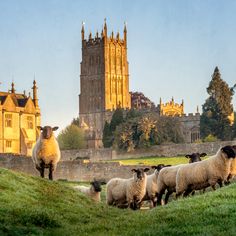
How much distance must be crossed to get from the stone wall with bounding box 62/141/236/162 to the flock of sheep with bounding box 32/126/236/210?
4372cm

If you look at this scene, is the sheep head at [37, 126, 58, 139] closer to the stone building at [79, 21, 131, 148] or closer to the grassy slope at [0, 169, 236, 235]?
the grassy slope at [0, 169, 236, 235]

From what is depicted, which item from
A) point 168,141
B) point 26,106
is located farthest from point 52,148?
point 168,141

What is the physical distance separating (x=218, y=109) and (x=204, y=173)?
6597cm

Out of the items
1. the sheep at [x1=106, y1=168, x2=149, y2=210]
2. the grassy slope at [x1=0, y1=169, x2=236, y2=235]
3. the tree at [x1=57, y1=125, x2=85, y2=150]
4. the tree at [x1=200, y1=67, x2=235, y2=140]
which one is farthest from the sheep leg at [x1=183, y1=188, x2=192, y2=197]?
the tree at [x1=57, y1=125, x2=85, y2=150]

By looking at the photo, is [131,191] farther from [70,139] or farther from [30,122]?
[70,139]

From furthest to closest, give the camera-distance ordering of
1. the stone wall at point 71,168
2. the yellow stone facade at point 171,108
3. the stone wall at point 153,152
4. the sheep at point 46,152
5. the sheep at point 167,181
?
the yellow stone facade at point 171,108 < the stone wall at point 153,152 < the stone wall at point 71,168 < the sheep at point 46,152 < the sheep at point 167,181

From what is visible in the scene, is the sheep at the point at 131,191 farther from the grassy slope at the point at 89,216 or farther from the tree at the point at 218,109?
the tree at the point at 218,109

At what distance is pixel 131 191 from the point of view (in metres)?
24.4

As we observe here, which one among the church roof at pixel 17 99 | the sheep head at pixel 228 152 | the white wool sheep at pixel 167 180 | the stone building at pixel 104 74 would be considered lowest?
the white wool sheep at pixel 167 180

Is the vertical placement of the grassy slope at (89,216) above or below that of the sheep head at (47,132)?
below

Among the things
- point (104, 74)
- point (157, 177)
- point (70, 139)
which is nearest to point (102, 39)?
point (104, 74)

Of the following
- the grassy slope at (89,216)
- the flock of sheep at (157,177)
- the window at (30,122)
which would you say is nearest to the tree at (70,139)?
the window at (30,122)

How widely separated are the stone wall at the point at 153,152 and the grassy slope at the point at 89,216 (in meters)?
50.3

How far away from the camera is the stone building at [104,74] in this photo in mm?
168375
